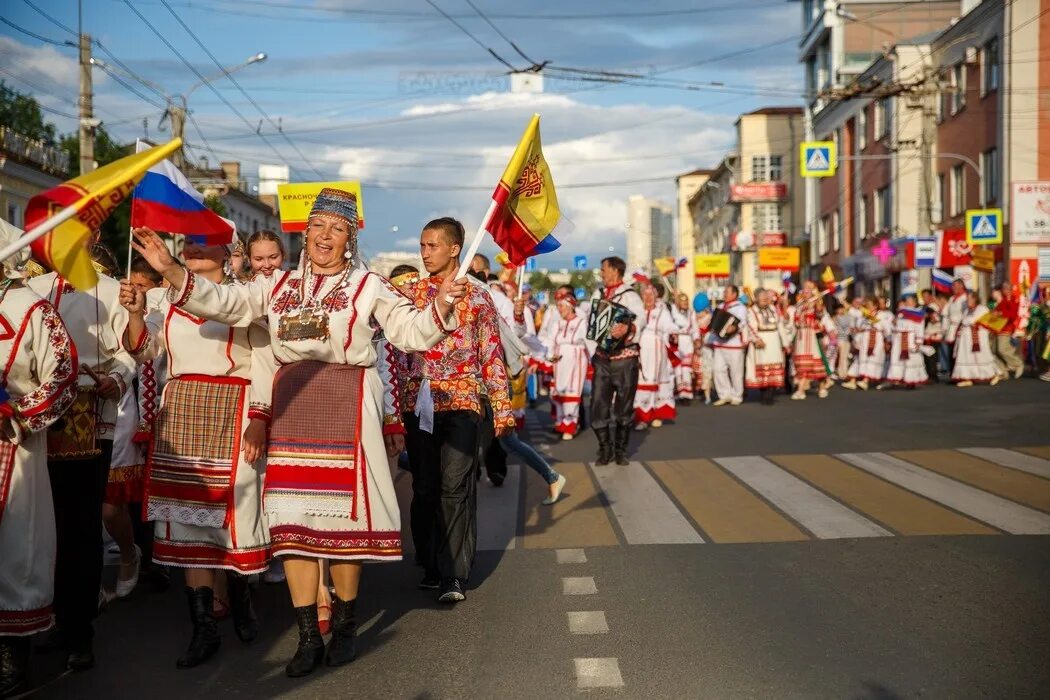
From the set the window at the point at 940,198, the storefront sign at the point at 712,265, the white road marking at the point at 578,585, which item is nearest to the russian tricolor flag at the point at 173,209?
the white road marking at the point at 578,585

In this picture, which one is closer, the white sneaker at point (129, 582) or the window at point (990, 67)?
the white sneaker at point (129, 582)

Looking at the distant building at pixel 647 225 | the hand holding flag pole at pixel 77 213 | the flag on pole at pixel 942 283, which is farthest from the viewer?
the distant building at pixel 647 225

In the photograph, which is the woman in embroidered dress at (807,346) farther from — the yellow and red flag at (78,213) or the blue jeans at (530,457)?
the yellow and red flag at (78,213)

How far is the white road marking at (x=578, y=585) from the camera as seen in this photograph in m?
6.87

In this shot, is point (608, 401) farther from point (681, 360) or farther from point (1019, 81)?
point (1019, 81)

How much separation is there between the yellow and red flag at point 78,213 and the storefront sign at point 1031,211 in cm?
2685

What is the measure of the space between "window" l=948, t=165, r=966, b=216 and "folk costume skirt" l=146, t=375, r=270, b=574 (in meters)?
37.0

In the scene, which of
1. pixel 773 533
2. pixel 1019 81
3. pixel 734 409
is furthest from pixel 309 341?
pixel 1019 81

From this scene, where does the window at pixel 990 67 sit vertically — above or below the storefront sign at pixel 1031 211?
above

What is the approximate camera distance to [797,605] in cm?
638

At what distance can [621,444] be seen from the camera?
1251 cm

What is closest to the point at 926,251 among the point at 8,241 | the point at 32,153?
the point at 32,153

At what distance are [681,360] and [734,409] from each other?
7.29ft

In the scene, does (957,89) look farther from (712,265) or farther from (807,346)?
(807,346)
